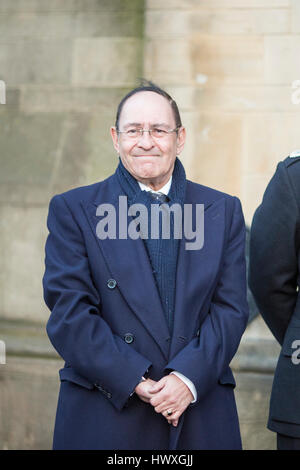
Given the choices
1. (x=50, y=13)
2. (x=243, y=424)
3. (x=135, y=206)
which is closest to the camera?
(x=135, y=206)

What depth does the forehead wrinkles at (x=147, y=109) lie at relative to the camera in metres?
2.71

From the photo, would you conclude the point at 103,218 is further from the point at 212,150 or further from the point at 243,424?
the point at 243,424

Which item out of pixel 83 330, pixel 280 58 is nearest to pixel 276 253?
pixel 83 330

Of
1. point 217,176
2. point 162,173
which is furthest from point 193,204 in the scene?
point 217,176

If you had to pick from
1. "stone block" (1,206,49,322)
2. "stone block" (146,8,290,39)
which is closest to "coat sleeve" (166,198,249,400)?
"stone block" (146,8,290,39)

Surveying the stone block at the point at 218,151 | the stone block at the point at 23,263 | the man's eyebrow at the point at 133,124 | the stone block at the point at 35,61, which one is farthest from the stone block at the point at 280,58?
the man's eyebrow at the point at 133,124

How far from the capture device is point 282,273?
288cm

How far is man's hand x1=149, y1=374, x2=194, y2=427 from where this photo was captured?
249 cm

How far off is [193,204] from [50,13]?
2.51 metres

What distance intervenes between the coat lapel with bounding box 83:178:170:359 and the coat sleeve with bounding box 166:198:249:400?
113 millimetres

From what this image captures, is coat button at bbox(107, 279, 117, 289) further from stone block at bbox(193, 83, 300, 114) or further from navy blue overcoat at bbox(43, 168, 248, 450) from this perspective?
stone block at bbox(193, 83, 300, 114)

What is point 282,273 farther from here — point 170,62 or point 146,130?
point 170,62

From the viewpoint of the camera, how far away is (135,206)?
2.71m

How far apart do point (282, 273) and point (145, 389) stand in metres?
0.75
